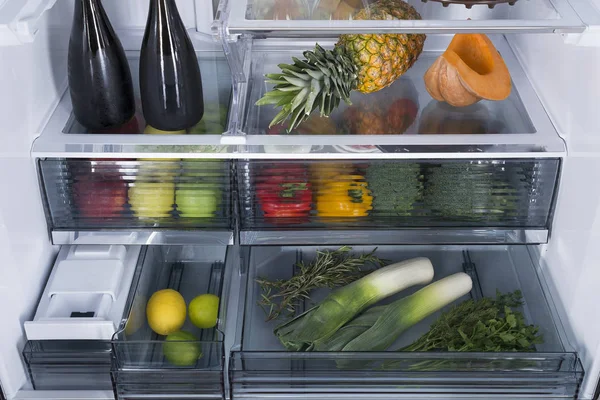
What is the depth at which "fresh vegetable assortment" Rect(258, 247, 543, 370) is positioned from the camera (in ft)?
4.98

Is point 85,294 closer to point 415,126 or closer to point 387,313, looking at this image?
point 387,313

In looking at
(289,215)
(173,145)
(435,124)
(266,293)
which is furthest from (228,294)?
(435,124)

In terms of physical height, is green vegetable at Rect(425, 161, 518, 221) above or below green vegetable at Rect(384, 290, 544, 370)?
above

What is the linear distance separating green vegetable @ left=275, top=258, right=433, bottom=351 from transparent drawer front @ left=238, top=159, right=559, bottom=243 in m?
0.13

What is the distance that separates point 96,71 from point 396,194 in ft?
2.13

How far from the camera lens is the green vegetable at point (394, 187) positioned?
1.50 meters

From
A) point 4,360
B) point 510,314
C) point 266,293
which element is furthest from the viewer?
point 266,293

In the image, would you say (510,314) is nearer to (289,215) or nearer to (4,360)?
(289,215)

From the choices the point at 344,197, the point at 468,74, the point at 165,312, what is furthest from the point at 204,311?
the point at 468,74

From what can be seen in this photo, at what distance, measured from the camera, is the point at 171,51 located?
1444mm

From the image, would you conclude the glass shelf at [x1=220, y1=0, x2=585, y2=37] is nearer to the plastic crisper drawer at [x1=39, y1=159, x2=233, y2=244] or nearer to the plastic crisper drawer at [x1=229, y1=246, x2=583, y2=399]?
the plastic crisper drawer at [x1=39, y1=159, x2=233, y2=244]

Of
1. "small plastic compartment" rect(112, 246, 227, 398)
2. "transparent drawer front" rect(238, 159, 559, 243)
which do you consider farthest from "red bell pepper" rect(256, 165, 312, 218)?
"small plastic compartment" rect(112, 246, 227, 398)

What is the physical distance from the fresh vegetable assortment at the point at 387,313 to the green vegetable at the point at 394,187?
0.18 metres

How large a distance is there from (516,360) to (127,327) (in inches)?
30.2
